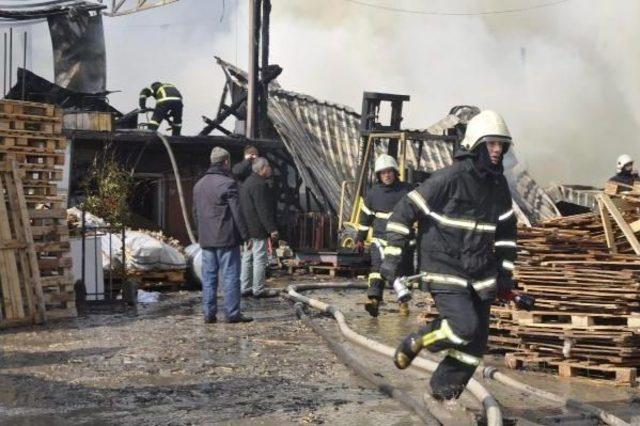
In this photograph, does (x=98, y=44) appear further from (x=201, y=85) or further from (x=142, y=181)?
(x=201, y=85)

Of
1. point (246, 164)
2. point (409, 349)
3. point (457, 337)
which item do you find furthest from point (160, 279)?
point (457, 337)

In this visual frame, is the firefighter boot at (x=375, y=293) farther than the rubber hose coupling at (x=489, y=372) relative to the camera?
Yes

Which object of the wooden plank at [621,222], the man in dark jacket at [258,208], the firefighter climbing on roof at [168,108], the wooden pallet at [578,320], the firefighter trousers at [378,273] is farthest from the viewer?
the firefighter climbing on roof at [168,108]

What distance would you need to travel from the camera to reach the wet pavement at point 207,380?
6371 mm

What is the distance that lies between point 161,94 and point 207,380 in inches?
515

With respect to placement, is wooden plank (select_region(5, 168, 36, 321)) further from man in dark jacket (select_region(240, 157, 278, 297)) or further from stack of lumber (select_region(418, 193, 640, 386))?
→ stack of lumber (select_region(418, 193, 640, 386))

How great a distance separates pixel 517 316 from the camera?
339 inches

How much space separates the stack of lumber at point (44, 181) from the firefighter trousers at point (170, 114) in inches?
344

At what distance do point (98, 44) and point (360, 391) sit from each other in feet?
54.3

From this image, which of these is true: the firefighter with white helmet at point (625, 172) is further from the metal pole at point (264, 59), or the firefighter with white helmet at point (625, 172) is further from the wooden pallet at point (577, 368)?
the metal pole at point (264, 59)

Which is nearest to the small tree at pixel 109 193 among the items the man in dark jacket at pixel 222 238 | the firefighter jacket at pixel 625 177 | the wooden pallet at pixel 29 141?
the wooden pallet at pixel 29 141

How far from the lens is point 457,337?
6.18 meters

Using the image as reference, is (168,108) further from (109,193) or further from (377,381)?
(377,381)

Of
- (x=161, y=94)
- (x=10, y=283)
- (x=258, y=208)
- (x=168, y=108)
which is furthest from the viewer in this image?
(x=161, y=94)
